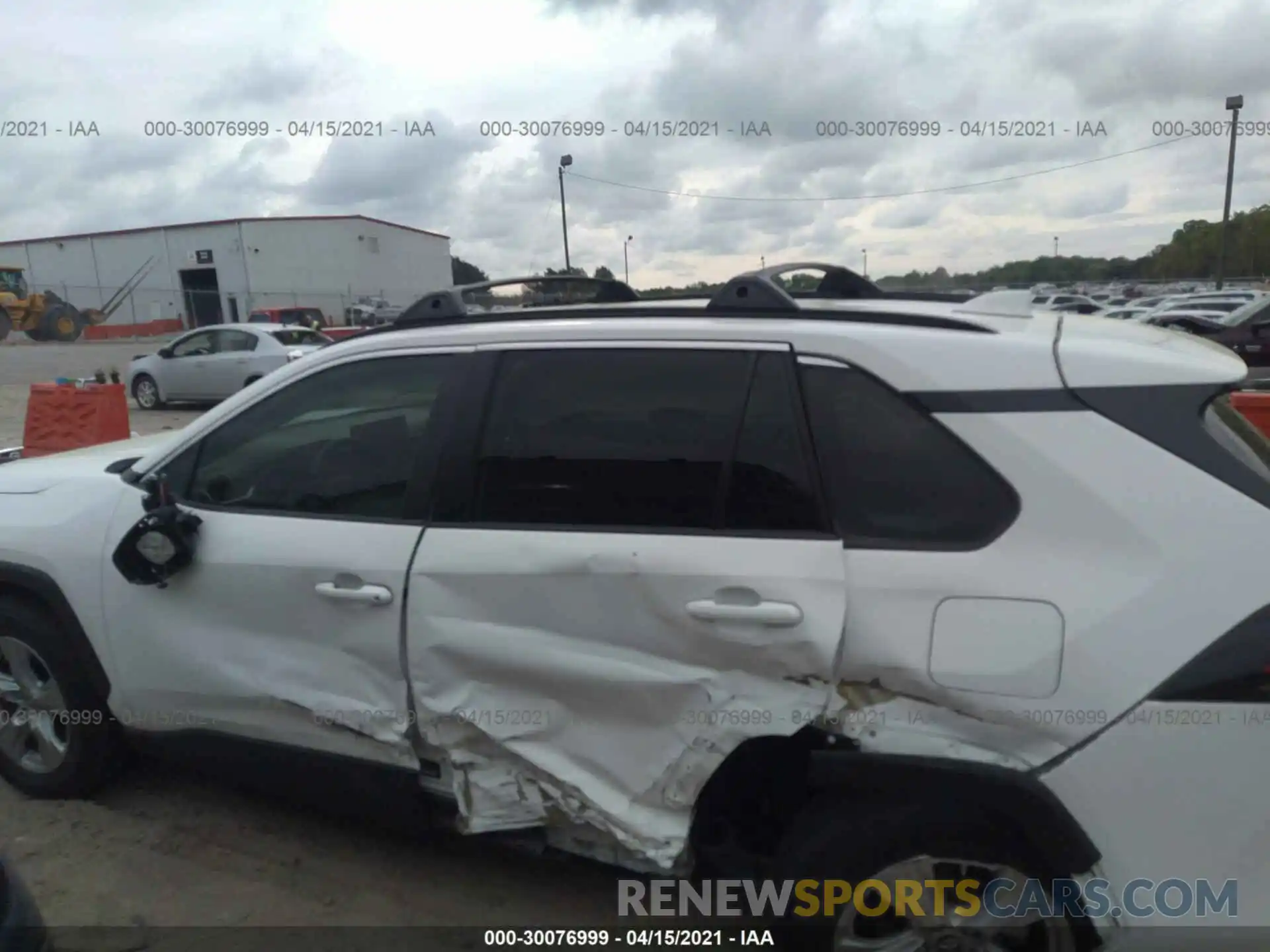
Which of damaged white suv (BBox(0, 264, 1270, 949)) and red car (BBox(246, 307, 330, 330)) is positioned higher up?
red car (BBox(246, 307, 330, 330))

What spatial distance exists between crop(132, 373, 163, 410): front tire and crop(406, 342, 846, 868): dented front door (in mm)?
16186

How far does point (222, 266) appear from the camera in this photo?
49.5 metres

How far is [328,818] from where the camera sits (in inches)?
131

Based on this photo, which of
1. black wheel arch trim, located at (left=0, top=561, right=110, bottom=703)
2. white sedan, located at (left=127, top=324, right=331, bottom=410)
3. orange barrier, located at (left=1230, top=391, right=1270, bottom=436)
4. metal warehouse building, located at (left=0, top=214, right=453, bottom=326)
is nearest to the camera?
black wheel arch trim, located at (left=0, top=561, right=110, bottom=703)

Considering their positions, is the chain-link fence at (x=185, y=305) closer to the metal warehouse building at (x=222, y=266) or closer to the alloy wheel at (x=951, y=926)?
the metal warehouse building at (x=222, y=266)

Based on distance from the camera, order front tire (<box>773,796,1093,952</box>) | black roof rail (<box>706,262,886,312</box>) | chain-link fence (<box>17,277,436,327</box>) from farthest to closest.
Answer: chain-link fence (<box>17,277,436,327</box>) → black roof rail (<box>706,262,886,312</box>) → front tire (<box>773,796,1093,952</box>)

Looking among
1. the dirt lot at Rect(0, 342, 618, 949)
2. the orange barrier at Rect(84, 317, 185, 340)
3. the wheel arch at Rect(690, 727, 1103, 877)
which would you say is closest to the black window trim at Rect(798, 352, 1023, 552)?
the wheel arch at Rect(690, 727, 1103, 877)

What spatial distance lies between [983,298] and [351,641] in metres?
2.25

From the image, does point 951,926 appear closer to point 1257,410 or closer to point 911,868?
point 911,868

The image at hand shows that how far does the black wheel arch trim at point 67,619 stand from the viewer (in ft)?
10.3

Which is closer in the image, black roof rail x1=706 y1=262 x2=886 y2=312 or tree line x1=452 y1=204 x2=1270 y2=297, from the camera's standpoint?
black roof rail x1=706 y1=262 x2=886 y2=312

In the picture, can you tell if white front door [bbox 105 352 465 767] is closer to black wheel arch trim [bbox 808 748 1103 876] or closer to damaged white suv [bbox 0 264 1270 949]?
damaged white suv [bbox 0 264 1270 949]

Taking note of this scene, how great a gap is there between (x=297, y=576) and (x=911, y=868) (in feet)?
6.04

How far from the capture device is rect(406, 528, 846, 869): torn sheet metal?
2174 mm
